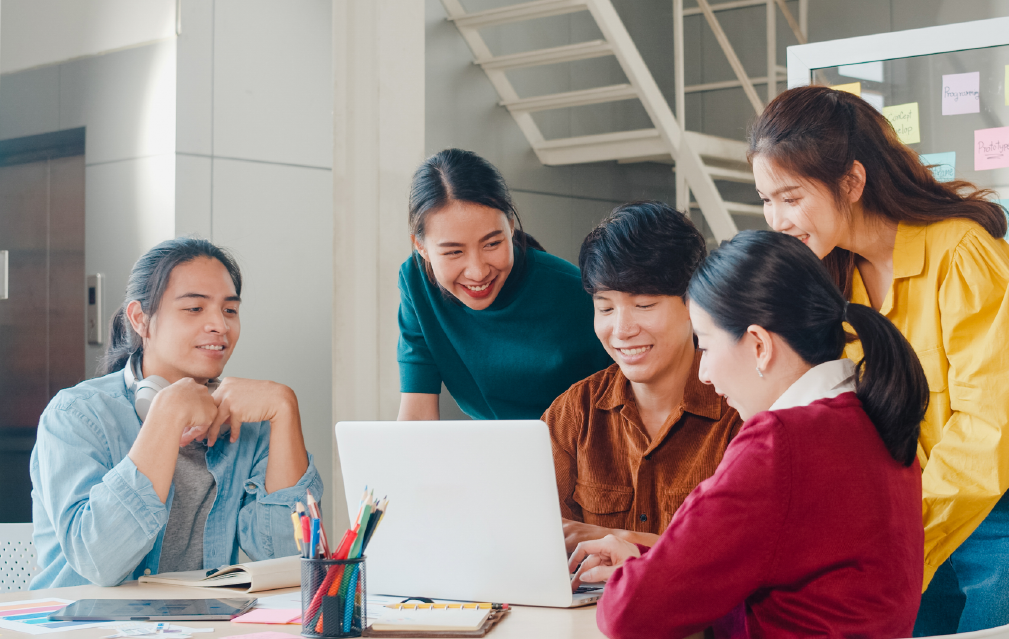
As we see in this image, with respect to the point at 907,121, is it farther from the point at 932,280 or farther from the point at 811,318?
the point at 811,318

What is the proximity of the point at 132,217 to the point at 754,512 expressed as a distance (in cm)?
233

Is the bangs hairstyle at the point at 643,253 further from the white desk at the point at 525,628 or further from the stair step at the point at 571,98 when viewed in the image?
the stair step at the point at 571,98

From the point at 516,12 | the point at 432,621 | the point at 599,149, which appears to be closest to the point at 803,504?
the point at 432,621

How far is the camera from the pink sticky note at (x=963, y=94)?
2.32 metres

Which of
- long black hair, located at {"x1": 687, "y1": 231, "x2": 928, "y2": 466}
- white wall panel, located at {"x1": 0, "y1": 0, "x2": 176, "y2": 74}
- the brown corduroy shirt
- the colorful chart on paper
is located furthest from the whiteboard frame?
the colorful chart on paper

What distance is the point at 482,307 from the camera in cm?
198

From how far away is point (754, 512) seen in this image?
0.99m

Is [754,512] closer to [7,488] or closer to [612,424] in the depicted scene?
[612,424]

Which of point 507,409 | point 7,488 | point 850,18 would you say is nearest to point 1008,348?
point 507,409

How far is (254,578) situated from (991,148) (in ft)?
6.49

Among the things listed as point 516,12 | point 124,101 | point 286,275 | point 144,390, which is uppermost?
point 516,12

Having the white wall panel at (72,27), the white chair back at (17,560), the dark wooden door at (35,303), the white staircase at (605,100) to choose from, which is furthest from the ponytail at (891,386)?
the white staircase at (605,100)

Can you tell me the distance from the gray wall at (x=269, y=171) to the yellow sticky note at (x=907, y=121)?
1694 mm

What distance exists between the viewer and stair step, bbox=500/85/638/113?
3988 mm
